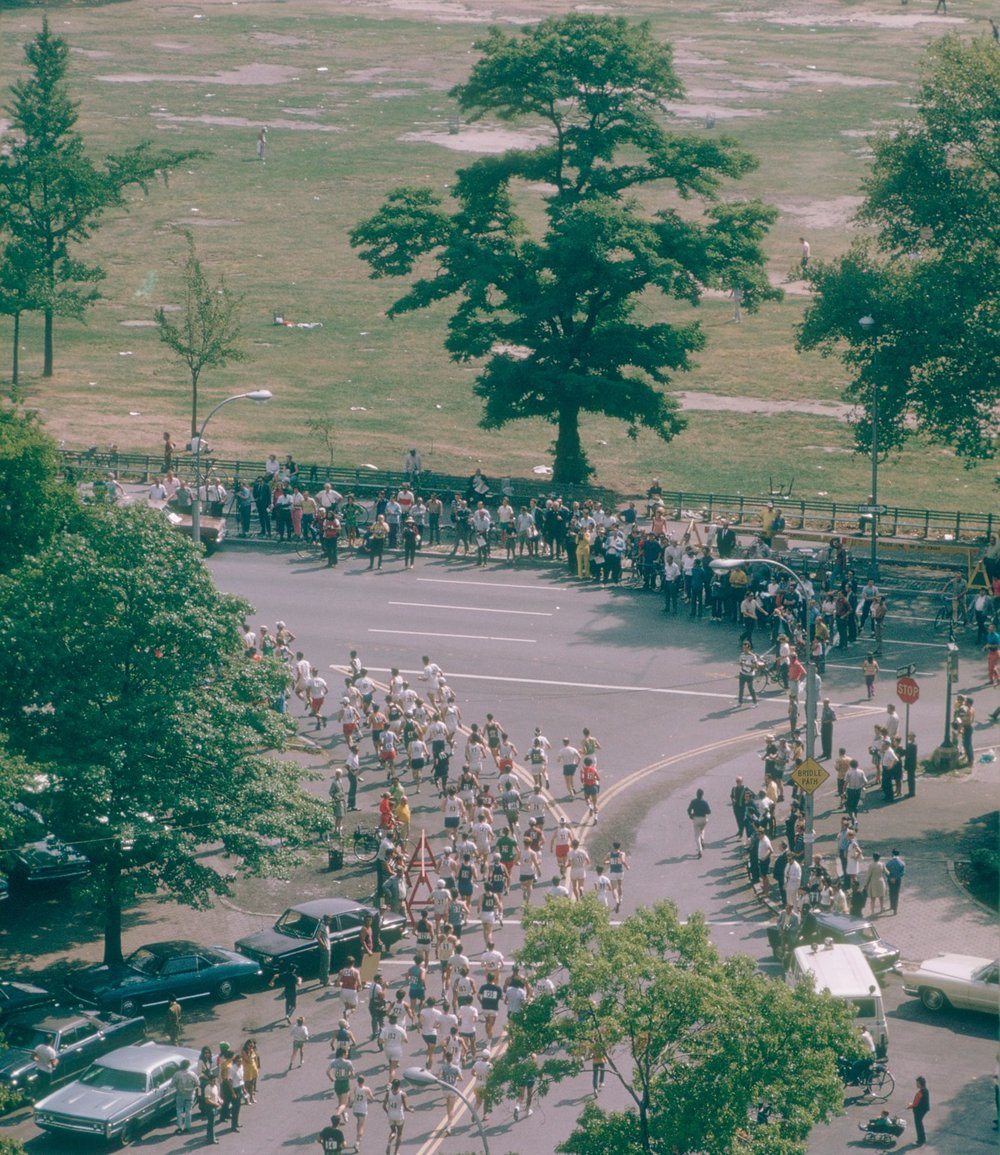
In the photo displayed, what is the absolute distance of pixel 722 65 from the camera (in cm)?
13650

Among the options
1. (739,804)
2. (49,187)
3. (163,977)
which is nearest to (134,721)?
(163,977)

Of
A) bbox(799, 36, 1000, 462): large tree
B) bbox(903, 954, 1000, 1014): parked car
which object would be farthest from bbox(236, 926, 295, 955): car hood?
bbox(799, 36, 1000, 462): large tree

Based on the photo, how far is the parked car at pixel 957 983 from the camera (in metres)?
35.2

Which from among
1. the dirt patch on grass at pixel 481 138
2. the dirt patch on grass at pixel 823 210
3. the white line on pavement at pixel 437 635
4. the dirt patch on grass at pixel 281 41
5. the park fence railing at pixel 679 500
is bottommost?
the white line on pavement at pixel 437 635

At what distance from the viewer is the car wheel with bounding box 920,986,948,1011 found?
3562 cm

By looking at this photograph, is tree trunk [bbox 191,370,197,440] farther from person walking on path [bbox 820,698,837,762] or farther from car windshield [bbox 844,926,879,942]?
car windshield [bbox 844,926,879,942]

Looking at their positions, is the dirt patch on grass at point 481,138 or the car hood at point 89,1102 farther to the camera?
the dirt patch on grass at point 481,138

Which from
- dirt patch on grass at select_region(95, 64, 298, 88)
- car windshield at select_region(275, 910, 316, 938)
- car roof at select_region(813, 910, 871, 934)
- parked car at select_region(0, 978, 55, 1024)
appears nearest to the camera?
parked car at select_region(0, 978, 55, 1024)

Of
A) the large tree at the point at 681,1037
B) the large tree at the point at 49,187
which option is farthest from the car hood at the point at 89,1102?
the large tree at the point at 49,187

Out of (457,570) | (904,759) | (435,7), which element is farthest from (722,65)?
(904,759)

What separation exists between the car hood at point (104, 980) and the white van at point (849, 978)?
39.9ft

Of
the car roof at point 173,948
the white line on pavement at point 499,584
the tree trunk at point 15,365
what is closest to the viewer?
the car roof at point 173,948

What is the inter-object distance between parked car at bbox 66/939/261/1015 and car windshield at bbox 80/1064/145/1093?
3.31m

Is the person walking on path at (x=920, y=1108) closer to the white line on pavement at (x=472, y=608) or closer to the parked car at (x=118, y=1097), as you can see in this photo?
the parked car at (x=118, y=1097)
